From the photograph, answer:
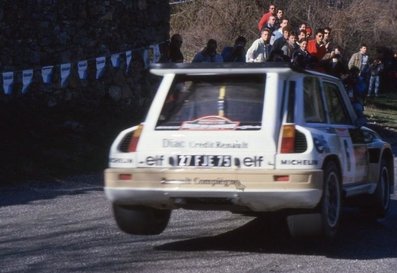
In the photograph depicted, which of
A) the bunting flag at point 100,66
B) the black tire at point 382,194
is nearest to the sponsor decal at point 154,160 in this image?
the black tire at point 382,194

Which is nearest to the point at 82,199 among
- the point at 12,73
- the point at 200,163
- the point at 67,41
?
the point at 200,163

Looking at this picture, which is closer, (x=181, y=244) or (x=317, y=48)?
(x=181, y=244)

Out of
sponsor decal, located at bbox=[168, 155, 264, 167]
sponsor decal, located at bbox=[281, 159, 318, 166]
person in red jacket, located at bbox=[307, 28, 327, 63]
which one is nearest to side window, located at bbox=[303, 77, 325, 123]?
sponsor decal, located at bbox=[281, 159, 318, 166]

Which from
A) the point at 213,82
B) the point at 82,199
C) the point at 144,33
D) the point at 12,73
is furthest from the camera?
the point at 144,33

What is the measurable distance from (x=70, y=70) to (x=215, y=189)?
1001cm

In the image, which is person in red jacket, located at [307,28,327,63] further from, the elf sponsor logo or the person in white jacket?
the elf sponsor logo

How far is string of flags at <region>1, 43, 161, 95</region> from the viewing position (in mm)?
16969

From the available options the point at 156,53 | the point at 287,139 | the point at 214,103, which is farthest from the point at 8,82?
the point at 287,139

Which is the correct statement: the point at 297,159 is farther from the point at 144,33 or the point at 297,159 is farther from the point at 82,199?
the point at 144,33

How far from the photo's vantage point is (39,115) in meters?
17.2

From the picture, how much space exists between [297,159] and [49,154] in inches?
300

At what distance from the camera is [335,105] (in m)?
10.2

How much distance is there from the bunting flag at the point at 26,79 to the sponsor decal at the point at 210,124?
865 cm

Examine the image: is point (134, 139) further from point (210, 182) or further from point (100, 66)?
point (100, 66)
